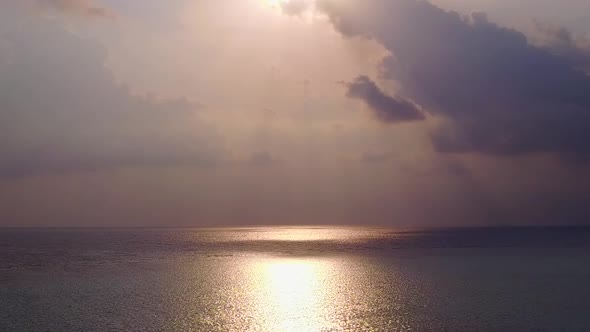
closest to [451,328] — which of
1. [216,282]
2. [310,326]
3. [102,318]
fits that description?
[310,326]

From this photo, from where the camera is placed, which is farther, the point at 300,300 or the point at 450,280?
the point at 450,280

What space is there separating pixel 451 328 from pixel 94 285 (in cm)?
3694

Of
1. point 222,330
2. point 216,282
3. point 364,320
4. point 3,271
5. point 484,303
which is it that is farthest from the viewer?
point 3,271

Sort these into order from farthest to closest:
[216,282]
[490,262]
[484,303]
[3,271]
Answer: [490,262]
[3,271]
[216,282]
[484,303]

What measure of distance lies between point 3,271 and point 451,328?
5895cm

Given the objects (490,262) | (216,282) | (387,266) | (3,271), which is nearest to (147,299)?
(216,282)

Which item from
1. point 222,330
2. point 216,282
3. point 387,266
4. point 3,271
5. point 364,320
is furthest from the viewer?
point 387,266

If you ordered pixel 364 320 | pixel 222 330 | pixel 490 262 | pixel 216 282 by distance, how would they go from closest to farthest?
pixel 222 330, pixel 364 320, pixel 216 282, pixel 490 262

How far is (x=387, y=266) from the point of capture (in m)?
75.9

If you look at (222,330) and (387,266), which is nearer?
(222,330)

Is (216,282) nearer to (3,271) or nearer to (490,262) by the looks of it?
(3,271)

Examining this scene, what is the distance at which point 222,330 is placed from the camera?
111 feet

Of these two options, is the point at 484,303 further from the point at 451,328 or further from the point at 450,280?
the point at 450,280

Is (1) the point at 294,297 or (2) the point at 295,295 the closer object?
(1) the point at 294,297
